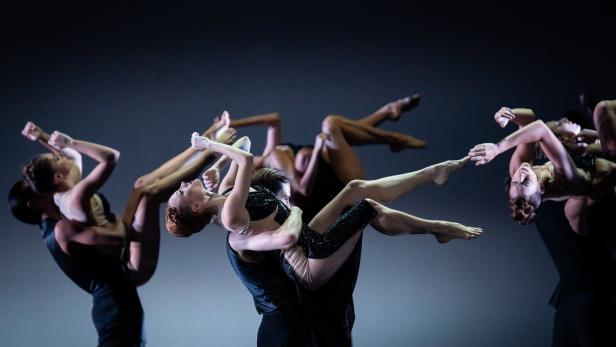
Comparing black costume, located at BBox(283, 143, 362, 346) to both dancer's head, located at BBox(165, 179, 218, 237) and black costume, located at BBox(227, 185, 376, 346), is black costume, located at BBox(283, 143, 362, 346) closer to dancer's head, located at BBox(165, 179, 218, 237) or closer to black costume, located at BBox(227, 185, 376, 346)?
black costume, located at BBox(227, 185, 376, 346)

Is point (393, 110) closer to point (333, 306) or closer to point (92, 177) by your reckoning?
point (333, 306)

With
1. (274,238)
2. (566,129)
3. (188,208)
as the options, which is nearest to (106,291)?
(188,208)

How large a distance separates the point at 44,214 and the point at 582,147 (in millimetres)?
2792

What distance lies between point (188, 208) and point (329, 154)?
1.23 metres

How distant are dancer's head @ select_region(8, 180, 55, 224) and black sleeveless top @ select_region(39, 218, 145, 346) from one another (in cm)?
6

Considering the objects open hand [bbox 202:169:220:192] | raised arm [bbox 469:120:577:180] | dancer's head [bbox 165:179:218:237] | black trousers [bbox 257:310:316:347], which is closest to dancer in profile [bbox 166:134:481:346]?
dancer's head [bbox 165:179:218:237]

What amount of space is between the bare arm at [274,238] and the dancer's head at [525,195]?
1050mm

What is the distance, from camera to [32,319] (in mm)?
4336

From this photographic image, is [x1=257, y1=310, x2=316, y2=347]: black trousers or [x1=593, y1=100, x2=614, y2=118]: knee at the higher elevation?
[x1=593, y1=100, x2=614, y2=118]: knee

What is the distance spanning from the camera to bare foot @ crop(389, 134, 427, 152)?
4105mm

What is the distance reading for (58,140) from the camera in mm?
3385

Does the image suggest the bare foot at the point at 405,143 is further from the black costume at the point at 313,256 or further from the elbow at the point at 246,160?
the elbow at the point at 246,160

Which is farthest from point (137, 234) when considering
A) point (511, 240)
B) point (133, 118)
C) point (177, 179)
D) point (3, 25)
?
point (511, 240)

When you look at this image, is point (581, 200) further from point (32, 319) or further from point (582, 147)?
point (32, 319)
